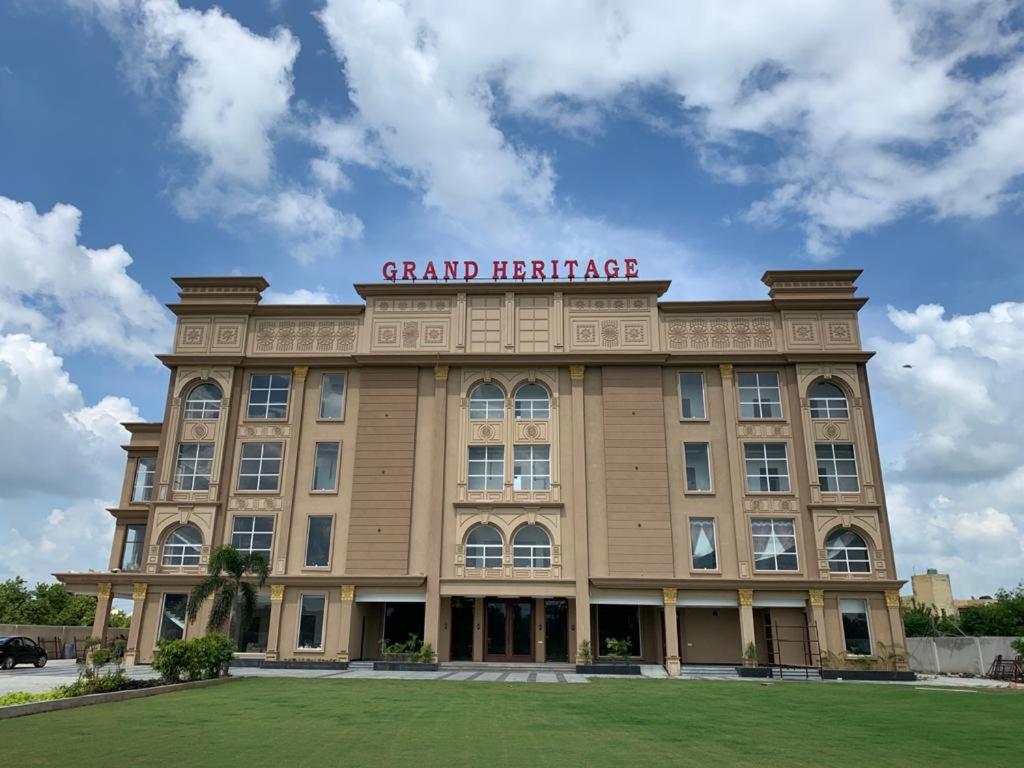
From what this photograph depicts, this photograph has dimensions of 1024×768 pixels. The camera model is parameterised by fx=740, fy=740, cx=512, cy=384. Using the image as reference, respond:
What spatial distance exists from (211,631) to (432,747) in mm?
17842

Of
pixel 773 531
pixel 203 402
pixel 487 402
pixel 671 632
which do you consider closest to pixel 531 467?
pixel 487 402

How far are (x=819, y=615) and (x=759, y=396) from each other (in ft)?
32.0

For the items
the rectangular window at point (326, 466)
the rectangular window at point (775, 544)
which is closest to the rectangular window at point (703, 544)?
the rectangular window at point (775, 544)

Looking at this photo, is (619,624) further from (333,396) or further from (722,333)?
(333,396)

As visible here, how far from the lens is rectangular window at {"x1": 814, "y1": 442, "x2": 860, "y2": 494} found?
3256 cm

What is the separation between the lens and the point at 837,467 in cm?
3284

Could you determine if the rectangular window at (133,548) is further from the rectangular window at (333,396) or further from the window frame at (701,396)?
the window frame at (701,396)

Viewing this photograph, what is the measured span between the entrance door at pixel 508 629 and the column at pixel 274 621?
889cm

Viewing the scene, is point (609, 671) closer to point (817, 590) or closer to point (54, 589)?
point (817, 590)

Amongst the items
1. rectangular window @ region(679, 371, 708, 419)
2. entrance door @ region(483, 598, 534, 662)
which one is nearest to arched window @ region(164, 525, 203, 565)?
entrance door @ region(483, 598, 534, 662)

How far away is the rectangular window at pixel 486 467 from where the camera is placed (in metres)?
33.5

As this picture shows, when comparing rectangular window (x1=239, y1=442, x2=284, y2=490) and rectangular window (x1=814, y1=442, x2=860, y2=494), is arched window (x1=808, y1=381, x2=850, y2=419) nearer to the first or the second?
rectangular window (x1=814, y1=442, x2=860, y2=494)

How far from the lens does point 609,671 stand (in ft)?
95.3

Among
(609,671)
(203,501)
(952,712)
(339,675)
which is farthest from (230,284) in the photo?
(952,712)
